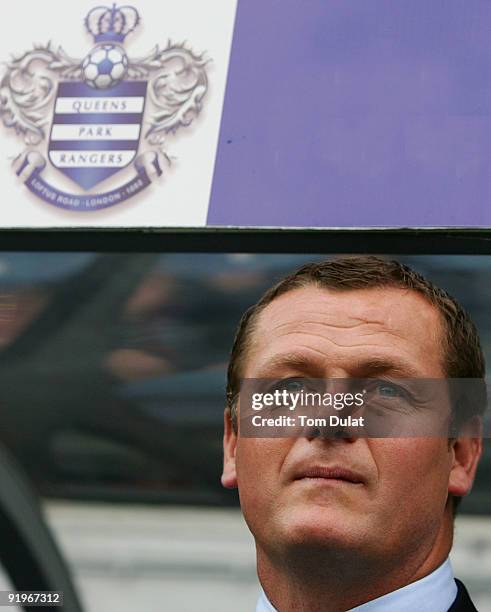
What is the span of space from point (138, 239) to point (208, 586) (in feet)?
2.01

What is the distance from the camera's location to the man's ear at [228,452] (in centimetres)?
168

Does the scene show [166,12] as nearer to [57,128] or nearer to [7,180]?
[57,128]

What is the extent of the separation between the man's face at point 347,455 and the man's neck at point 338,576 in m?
0.03

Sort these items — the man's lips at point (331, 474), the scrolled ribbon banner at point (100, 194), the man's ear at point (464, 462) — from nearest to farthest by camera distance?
the man's lips at point (331, 474)
the man's ear at point (464, 462)
the scrolled ribbon banner at point (100, 194)

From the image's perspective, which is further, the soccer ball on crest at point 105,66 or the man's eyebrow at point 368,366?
the soccer ball on crest at point 105,66

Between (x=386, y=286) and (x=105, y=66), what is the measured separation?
674 millimetres

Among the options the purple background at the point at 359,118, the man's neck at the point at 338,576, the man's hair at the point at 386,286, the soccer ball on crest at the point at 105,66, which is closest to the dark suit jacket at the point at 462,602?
the man's neck at the point at 338,576

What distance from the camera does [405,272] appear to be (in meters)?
1.67

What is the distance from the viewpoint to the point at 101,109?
5.98ft

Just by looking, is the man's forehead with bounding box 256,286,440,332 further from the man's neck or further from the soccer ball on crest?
the soccer ball on crest

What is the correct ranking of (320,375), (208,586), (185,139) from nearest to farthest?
(320,375)
(208,586)
(185,139)

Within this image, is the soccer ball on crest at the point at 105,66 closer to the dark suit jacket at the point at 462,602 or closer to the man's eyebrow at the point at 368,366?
the man's eyebrow at the point at 368,366

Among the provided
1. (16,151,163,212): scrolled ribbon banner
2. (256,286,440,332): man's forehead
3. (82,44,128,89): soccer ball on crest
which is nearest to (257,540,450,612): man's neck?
(256,286,440,332): man's forehead

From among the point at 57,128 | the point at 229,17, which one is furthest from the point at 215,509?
the point at 229,17
